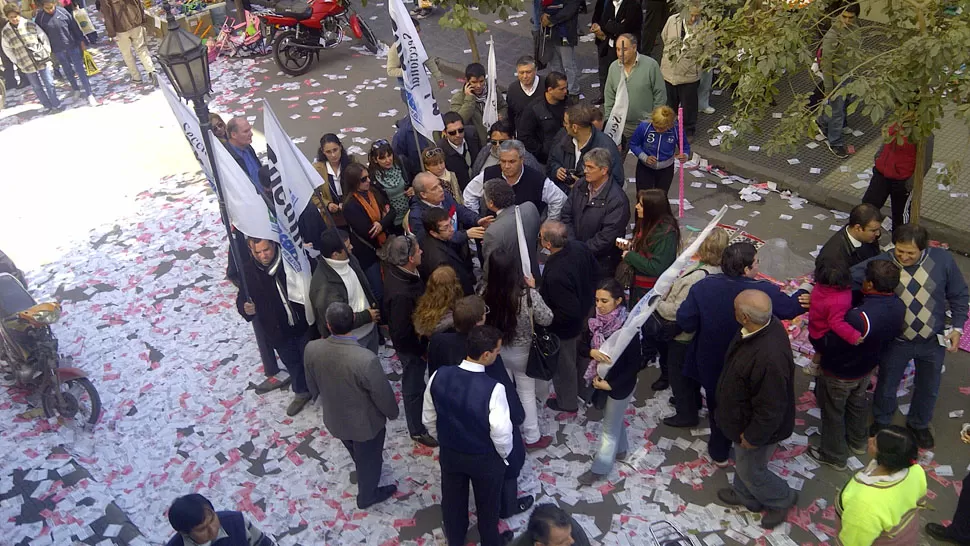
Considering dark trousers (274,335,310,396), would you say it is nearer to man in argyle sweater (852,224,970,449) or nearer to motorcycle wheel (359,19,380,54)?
man in argyle sweater (852,224,970,449)

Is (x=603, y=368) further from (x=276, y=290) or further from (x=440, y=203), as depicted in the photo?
(x=276, y=290)

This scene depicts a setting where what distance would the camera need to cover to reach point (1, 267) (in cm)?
816

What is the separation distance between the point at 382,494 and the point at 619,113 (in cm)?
451

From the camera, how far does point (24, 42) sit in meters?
14.1

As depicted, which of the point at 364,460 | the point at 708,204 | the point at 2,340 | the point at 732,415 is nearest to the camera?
the point at 732,415

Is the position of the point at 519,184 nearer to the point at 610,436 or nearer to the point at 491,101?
the point at 491,101

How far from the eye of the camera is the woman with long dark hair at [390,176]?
745cm

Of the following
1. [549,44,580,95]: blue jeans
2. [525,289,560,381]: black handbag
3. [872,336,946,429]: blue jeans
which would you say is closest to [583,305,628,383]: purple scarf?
[525,289,560,381]: black handbag

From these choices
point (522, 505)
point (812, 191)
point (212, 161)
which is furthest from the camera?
point (812, 191)

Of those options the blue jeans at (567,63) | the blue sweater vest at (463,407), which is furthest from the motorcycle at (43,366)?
the blue jeans at (567,63)

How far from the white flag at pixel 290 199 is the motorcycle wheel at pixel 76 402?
2083 millimetres

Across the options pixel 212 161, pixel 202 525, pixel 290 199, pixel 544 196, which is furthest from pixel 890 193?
pixel 202 525

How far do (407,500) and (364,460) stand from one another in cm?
51

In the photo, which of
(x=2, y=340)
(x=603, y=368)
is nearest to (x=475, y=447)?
(x=603, y=368)
